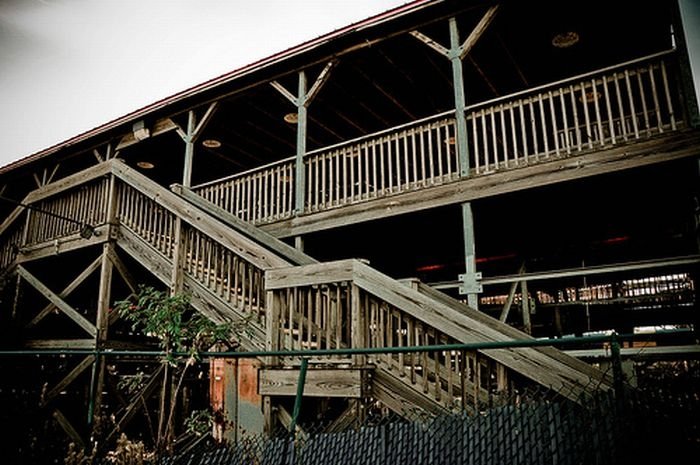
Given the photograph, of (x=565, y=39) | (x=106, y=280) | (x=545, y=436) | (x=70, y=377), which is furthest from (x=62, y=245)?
(x=565, y=39)

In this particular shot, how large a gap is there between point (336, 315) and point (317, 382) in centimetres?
69

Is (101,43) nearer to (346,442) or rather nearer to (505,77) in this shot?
(505,77)

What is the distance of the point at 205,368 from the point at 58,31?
9516 millimetres

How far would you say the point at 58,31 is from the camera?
41.3 feet

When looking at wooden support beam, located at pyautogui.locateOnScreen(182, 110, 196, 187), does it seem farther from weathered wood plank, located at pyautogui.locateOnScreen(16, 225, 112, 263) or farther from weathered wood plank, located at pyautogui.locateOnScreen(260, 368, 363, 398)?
weathered wood plank, located at pyautogui.locateOnScreen(260, 368, 363, 398)

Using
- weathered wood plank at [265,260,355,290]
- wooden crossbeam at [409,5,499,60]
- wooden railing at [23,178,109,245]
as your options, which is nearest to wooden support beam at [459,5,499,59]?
wooden crossbeam at [409,5,499,60]

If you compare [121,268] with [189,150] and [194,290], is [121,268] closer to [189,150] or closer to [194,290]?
[194,290]

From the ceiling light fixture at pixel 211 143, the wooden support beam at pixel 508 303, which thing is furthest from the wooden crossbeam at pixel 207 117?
the wooden support beam at pixel 508 303

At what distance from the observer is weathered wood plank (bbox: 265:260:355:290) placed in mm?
5062

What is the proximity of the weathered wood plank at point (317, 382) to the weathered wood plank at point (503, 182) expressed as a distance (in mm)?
4135

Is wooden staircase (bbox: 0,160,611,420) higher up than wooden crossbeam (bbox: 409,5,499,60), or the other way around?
wooden crossbeam (bbox: 409,5,499,60)

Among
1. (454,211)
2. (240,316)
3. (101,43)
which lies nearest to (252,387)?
(240,316)

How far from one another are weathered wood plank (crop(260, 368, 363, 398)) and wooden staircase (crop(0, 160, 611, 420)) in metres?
0.01

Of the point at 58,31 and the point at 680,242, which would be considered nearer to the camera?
the point at 680,242
